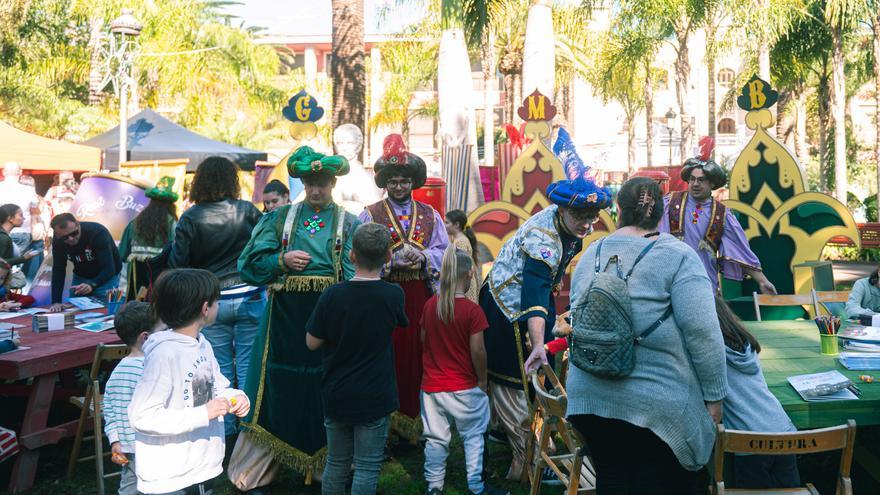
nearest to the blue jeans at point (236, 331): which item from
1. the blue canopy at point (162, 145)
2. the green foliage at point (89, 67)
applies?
the blue canopy at point (162, 145)

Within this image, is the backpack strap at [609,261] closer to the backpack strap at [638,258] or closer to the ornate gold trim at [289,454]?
the backpack strap at [638,258]

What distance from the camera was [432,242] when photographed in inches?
193

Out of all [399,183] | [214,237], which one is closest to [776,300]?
[399,183]

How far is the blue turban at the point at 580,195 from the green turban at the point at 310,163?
3.95 feet

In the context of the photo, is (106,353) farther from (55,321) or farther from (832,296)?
(832,296)

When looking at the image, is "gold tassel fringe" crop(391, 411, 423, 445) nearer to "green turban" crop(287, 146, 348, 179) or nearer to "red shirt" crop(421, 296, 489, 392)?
"red shirt" crop(421, 296, 489, 392)

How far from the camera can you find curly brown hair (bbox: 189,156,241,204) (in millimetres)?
4738

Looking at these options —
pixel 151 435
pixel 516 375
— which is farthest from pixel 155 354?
pixel 516 375

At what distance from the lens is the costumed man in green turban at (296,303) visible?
4219 mm

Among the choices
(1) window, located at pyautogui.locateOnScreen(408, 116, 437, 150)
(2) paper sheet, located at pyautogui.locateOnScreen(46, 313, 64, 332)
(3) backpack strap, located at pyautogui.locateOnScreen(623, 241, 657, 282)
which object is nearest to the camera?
(3) backpack strap, located at pyautogui.locateOnScreen(623, 241, 657, 282)

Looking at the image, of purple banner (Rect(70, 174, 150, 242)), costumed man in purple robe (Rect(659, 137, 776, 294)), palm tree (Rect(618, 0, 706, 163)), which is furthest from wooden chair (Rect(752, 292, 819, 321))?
palm tree (Rect(618, 0, 706, 163))

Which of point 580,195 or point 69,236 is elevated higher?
point 580,195

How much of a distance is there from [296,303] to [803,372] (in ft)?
8.70

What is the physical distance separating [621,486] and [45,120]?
1056 inches
